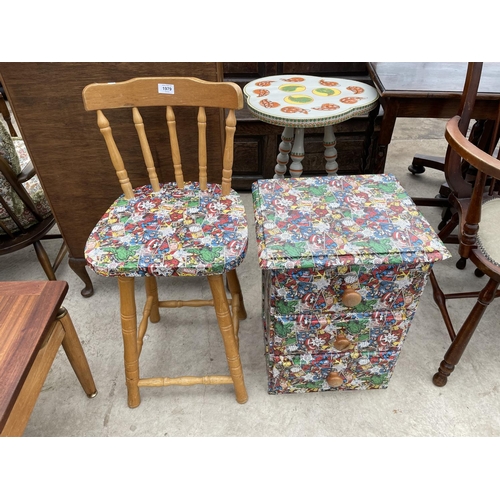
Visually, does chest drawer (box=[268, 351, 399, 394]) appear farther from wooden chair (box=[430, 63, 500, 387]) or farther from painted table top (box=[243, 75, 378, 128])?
painted table top (box=[243, 75, 378, 128])

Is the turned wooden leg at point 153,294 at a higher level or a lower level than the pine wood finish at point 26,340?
lower

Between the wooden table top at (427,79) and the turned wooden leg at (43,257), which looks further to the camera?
the turned wooden leg at (43,257)

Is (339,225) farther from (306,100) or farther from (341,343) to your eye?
(306,100)

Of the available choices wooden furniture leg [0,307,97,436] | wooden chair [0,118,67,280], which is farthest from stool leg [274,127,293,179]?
wooden furniture leg [0,307,97,436]

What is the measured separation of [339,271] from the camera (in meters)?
1.04

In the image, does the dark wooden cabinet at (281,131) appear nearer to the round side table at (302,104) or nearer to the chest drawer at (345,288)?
the round side table at (302,104)

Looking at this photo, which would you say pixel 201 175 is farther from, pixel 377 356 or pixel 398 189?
pixel 377 356

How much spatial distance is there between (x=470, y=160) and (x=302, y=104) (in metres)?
0.79

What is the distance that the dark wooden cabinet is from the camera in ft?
7.54

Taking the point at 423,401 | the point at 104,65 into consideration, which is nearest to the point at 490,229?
the point at 423,401

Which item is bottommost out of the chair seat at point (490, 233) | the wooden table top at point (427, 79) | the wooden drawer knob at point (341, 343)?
the wooden drawer knob at point (341, 343)

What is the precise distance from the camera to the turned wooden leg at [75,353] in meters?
1.21

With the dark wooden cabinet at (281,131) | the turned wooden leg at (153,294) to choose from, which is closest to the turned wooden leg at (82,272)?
the turned wooden leg at (153,294)

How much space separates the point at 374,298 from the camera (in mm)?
1122
